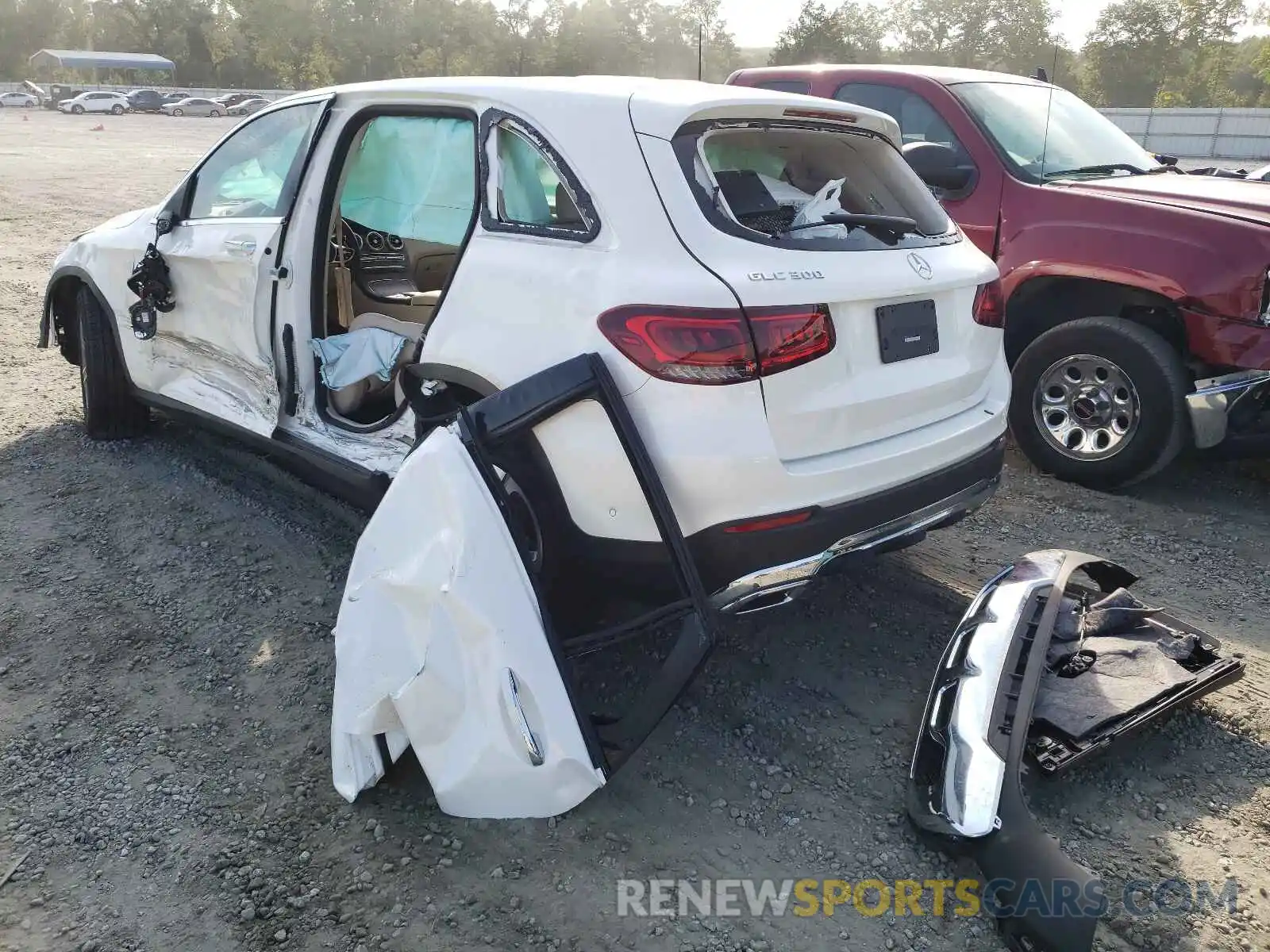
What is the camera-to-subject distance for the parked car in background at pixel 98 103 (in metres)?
46.4

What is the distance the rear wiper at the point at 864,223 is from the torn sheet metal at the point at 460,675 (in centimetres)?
128

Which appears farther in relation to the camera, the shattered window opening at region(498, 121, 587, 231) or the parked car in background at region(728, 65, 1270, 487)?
the parked car in background at region(728, 65, 1270, 487)

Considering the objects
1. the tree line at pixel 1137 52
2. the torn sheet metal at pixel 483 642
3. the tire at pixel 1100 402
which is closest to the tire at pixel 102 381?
the torn sheet metal at pixel 483 642

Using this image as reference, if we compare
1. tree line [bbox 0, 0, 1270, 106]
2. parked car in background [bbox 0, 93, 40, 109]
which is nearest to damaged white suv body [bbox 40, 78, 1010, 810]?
parked car in background [bbox 0, 93, 40, 109]

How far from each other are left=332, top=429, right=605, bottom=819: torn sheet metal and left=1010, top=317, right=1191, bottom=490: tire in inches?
134

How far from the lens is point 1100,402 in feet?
15.6

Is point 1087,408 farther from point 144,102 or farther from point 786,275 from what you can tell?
point 144,102

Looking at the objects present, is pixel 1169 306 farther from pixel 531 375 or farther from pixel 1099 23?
pixel 1099 23

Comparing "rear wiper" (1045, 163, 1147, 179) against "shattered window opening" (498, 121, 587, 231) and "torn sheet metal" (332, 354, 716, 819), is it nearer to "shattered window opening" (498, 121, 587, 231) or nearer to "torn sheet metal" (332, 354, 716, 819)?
"shattered window opening" (498, 121, 587, 231)

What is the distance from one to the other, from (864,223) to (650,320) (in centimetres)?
94

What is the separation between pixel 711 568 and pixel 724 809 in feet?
2.13

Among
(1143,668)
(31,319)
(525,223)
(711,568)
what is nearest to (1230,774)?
(1143,668)

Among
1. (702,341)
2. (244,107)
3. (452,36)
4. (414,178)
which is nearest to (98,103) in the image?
(244,107)

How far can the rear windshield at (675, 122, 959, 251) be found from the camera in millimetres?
2736
